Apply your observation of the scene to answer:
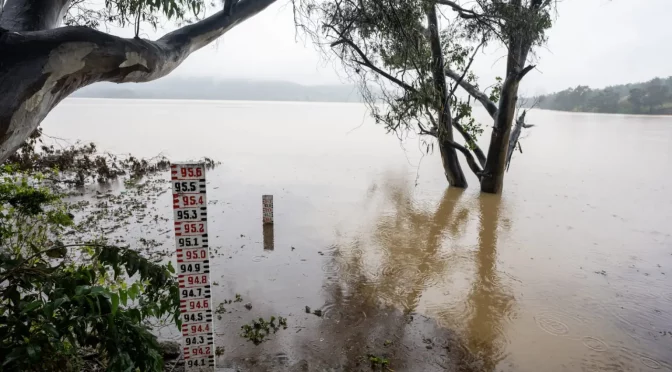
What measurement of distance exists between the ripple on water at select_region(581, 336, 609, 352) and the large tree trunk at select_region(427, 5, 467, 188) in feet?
16.1

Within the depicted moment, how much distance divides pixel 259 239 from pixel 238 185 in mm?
5567

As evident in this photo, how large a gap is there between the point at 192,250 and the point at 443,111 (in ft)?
24.9

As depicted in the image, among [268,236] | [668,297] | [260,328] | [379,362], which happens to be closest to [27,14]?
[260,328]

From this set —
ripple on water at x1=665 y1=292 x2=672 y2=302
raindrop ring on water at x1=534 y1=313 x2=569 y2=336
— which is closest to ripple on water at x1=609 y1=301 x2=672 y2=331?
Result: ripple on water at x1=665 y1=292 x2=672 y2=302

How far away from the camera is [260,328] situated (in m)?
4.57

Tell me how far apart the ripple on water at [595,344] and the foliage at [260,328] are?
373 centimetres

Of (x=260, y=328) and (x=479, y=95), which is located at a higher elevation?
(x=479, y=95)

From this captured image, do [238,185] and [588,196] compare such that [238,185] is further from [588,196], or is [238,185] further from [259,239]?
[588,196]

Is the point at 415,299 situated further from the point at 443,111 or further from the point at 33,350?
the point at 443,111

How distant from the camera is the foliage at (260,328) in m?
4.35

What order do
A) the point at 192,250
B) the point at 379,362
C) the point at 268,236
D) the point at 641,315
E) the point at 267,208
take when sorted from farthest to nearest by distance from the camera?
1. the point at 267,208
2. the point at 268,236
3. the point at 641,315
4. the point at 379,362
5. the point at 192,250

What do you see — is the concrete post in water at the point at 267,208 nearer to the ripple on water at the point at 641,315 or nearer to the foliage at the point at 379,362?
the foliage at the point at 379,362

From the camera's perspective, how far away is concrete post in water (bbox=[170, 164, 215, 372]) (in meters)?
3.19

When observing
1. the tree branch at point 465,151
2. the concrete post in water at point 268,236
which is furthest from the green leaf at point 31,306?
the tree branch at point 465,151
